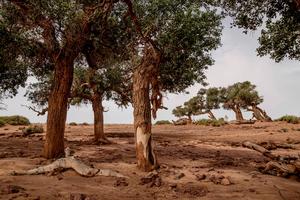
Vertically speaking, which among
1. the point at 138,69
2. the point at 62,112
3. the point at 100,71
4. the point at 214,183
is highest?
the point at 100,71

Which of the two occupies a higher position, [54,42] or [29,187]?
[54,42]

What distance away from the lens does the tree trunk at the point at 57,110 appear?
41.9 feet

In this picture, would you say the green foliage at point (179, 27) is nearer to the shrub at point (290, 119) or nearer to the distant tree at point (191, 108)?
the shrub at point (290, 119)

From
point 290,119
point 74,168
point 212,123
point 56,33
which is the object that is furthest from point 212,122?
point 74,168

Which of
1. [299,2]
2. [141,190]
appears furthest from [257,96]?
[141,190]

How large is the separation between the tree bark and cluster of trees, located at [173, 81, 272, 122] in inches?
1414

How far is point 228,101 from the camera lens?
173ft

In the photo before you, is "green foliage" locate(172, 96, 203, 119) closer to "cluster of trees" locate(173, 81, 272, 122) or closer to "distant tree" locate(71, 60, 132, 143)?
"cluster of trees" locate(173, 81, 272, 122)

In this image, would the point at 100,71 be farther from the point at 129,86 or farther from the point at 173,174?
the point at 173,174

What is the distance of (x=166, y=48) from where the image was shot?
15656mm

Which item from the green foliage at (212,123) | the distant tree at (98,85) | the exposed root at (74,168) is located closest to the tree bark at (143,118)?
the exposed root at (74,168)

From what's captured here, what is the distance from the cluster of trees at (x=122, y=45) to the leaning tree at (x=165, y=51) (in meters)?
0.03

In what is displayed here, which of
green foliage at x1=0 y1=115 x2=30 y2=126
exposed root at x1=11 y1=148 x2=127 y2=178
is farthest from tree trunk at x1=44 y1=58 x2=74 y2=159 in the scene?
green foliage at x1=0 y1=115 x2=30 y2=126

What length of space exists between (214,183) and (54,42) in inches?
312
